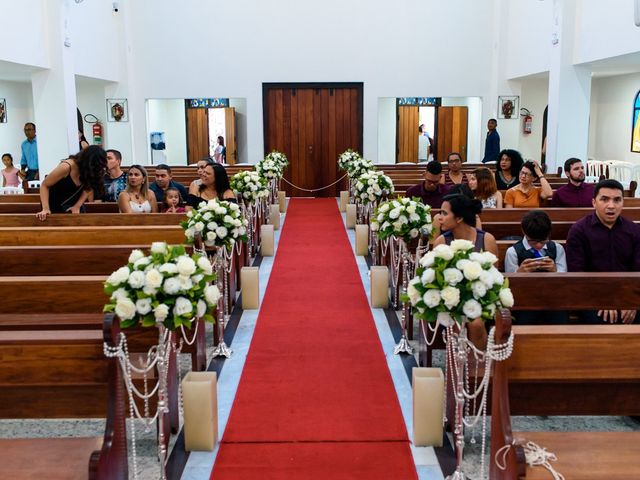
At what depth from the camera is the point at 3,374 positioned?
2.79m

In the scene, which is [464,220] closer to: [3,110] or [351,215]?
[351,215]

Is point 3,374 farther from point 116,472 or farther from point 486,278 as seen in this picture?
point 486,278

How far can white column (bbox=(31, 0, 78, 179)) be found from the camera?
1002 cm

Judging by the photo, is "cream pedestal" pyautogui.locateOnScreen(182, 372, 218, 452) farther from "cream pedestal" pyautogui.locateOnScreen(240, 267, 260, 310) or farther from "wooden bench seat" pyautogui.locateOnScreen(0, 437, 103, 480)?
"cream pedestal" pyautogui.locateOnScreen(240, 267, 260, 310)

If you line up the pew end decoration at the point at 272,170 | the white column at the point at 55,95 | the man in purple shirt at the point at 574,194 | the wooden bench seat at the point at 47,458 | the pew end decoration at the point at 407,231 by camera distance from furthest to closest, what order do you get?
1. the pew end decoration at the point at 272,170
2. the white column at the point at 55,95
3. the man in purple shirt at the point at 574,194
4. the pew end decoration at the point at 407,231
5. the wooden bench seat at the point at 47,458

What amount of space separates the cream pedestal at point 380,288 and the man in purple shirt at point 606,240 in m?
1.97

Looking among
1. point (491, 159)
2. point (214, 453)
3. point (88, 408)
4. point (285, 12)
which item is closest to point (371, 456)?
point (214, 453)

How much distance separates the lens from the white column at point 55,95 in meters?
10.0

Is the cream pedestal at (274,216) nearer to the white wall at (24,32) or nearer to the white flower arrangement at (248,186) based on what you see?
the white flower arrangement at (248,186)

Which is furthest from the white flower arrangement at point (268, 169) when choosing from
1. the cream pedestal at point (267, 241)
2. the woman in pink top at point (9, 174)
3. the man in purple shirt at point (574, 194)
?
the man in purple shirt at point (574, 194)

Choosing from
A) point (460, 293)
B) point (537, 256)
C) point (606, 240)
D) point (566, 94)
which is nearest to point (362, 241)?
point (537, 256)

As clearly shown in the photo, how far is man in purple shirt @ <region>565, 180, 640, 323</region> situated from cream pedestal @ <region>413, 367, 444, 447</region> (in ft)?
4.55

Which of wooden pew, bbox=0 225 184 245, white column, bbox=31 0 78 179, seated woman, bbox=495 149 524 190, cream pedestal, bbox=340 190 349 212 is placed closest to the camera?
wooden pew, bbox=0 225 184 245

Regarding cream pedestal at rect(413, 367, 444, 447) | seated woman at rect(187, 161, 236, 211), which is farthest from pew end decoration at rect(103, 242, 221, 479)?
seated woman at rect(187, 161, 236, 211)
